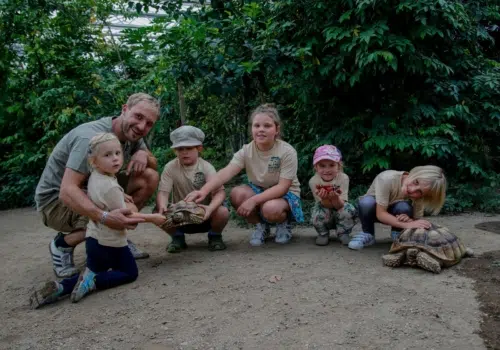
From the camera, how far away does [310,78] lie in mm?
5160

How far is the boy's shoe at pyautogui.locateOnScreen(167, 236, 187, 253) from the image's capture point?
357 cm

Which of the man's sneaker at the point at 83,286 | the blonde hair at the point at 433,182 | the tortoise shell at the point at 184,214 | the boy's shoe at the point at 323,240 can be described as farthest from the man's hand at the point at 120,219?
the blonde hair at the point at 433,182

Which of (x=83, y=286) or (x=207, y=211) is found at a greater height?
(x=207, y=211)

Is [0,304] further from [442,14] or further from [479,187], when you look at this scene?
[479,187]

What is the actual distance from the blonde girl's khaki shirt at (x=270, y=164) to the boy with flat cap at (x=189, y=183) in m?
0.29

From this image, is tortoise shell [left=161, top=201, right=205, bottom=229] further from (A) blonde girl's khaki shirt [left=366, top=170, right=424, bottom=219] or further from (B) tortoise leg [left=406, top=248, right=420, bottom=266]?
(B) tortoise leg [left=406, top=248, right=420, bottom=266]

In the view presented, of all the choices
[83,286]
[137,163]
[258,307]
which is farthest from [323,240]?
[83,286]

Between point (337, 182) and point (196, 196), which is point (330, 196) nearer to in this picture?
point (337, 182)

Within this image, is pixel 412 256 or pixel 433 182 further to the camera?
pixel 433 182

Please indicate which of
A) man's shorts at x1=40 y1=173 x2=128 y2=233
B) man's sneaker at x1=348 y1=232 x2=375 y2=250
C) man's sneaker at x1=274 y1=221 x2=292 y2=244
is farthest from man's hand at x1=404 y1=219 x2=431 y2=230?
man's shorts at x1=40 y1=173 x2=128 y2=233

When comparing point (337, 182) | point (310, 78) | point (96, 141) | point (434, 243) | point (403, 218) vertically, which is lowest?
point (434, 243)

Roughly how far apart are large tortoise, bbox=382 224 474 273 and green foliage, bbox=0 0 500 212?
201cm

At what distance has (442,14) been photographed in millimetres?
4543

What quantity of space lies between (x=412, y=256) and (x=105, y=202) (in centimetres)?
194
